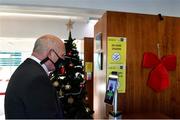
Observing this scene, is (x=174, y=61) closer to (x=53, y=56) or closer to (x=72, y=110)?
(x=53, y=56)

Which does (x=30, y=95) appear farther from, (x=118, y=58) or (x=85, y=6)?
(x=85, y=6)

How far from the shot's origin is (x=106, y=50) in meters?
2.46

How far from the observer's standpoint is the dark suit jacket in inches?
57.2

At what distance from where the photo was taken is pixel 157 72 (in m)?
2.53

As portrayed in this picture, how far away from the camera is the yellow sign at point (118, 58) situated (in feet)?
8.02

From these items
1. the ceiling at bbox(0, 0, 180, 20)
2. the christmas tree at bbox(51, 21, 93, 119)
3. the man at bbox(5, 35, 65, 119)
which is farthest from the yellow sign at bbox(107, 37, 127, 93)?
the ceiling at bbox(0, 0, 180, 20)

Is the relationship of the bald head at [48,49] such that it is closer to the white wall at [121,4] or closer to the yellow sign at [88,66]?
the white wall at [121,4]

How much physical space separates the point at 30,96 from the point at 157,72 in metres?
1.56

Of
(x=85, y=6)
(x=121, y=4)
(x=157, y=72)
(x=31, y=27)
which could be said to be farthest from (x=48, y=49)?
(x=31, y=27)

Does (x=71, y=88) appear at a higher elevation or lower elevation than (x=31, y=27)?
lower

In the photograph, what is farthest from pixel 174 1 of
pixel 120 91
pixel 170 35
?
pixel 120 91

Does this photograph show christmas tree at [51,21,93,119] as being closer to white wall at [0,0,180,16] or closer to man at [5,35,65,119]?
white wall at [0,0,180,16]

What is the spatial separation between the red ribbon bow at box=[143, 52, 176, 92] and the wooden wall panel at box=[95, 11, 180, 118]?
0.05 meters

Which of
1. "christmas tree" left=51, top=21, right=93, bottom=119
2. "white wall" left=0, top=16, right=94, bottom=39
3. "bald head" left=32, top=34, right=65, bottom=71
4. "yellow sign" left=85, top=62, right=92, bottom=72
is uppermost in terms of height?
"white wall" left=0, top=16, right=94, bottom=39
